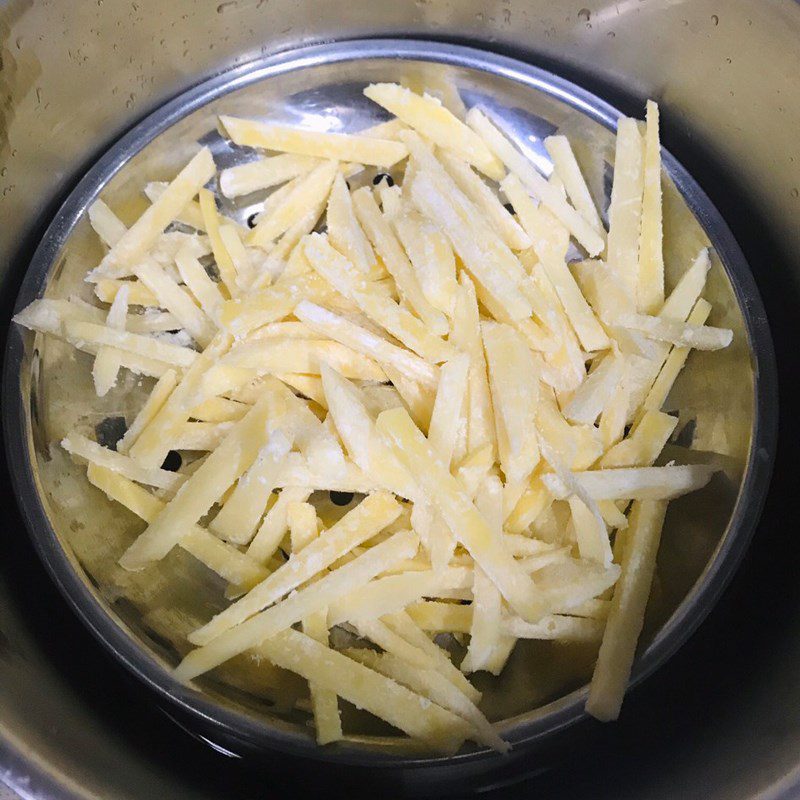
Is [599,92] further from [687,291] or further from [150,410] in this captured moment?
[150,410]

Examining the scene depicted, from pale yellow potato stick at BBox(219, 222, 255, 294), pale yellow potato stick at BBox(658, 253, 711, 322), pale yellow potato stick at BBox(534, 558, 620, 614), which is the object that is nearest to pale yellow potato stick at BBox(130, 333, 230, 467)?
pale yellow potato stick at BBox(219, 222, 255, 294)

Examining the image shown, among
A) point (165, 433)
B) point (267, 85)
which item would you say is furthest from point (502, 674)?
point (267, 85)

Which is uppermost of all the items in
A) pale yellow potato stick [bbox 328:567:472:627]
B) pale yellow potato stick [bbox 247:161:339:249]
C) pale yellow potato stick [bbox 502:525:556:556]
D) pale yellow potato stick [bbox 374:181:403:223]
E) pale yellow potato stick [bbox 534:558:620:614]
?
pale yellow potato stick [bbox 247:161:339:249]

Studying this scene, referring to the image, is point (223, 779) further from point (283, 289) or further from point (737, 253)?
→ point (737, 253)

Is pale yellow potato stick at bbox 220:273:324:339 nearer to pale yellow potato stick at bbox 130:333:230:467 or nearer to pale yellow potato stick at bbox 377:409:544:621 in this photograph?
pale yellow potato stick at bbox 130:333:230:467

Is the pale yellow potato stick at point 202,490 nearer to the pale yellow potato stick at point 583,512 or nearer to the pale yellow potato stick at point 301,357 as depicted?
the pale yellow potato stick at point 301,357

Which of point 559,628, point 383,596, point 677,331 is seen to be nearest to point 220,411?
point 383,596
